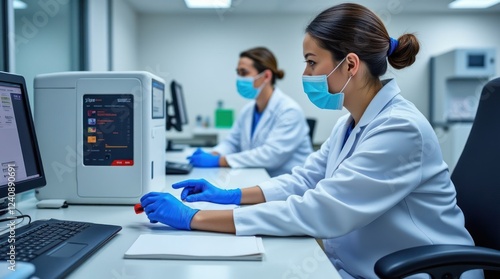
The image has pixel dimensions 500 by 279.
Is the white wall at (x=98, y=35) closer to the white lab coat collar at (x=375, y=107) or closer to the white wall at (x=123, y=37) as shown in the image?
the white wall at (x=123, y=37)

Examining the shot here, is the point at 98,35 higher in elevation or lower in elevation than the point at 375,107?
higher

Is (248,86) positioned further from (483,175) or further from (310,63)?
(483,175)

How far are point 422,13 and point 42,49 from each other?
4.01 m

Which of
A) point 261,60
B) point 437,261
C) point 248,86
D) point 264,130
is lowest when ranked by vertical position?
point 437,261

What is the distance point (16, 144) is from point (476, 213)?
1.14 m

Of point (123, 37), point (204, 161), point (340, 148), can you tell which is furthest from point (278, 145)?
point (123, 37)

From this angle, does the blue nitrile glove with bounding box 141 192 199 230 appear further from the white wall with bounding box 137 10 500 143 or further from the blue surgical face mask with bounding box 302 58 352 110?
the white wall with bounding box 137 10 500 143

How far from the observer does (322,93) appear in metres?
1.18

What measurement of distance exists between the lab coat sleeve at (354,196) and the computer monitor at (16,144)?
1.62ft

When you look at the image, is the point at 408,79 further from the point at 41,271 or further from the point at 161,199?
the point at 41,271

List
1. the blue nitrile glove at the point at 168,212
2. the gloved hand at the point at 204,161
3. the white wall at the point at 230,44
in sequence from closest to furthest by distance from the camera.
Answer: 1. the blue nitrile glove at the point at 168,212
2. the gloved hand at the point at 204,161
3. the white wall at the point at 230,44

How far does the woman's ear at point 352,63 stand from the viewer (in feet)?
3.50

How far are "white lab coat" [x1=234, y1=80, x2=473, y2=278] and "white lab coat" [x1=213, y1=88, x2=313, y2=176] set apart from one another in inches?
40.0

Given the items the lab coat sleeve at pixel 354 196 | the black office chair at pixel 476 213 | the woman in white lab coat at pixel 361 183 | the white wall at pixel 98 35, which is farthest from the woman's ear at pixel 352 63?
the white wall at pixel 98 35
